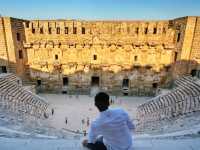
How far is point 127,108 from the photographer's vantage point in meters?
14.5

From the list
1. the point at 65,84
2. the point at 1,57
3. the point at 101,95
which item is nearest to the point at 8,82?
the point at 1,57

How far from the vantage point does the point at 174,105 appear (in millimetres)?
11336

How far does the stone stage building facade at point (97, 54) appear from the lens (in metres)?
16.3

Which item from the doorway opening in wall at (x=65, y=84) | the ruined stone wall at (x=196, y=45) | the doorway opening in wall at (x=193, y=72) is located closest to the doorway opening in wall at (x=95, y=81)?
the doorway opening in wall at (x=65, y=84)

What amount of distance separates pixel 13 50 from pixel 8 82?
3281mm

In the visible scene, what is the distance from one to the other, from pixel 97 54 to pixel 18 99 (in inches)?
Answer: 328

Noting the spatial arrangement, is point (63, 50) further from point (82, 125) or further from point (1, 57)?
point (82, 125)

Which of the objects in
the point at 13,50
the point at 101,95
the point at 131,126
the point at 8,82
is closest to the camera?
the point at 101,95

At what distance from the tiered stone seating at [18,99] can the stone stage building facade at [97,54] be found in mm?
2184

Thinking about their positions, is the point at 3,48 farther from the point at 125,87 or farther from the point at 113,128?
the point at 113,128

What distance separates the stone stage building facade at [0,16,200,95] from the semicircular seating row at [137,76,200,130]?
3.26m

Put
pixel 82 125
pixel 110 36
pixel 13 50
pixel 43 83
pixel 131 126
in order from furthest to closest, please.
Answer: pixel 43 83
pixel 110 36
pixel 13 50
pixel 82 125
pixel 131 126

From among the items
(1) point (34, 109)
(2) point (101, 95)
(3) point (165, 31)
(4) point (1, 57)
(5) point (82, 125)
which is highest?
(3) point (165, 31)

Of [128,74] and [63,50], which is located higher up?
[63,50]
